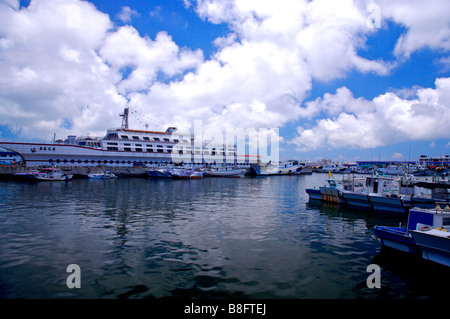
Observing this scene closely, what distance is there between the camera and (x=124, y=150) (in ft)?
240

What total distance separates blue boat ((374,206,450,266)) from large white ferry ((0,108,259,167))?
68593 mm

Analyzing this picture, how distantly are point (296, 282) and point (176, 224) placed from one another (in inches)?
364

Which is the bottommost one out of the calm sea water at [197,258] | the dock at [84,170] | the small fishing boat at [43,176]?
the calm sea water at [197,258]

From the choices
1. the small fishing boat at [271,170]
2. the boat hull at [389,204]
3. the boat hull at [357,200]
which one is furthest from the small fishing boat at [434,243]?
the small fishing boat at [271,170]

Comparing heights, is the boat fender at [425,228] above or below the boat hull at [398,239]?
above

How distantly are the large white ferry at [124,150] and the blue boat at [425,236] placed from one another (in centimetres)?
6859

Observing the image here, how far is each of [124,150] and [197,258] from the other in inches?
2691

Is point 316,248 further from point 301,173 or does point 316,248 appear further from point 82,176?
point 301,173

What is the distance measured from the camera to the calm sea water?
8164 mm

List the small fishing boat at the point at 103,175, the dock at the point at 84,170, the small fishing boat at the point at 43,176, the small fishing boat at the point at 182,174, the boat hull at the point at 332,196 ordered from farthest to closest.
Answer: the small fishing boat at the point at 182,174
the small fishing boat at the point at 103,175
the dock at the point at 84,170
the small fishing boat at the point at 43,176
the boat hull at the point at 332,196

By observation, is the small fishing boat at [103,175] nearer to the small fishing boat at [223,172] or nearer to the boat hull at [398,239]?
the small fishing boat at [223,172]

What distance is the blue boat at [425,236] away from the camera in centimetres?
961

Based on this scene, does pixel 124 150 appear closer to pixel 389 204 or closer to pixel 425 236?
pixel 389 204

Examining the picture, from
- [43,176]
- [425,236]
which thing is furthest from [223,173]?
[425,236]
